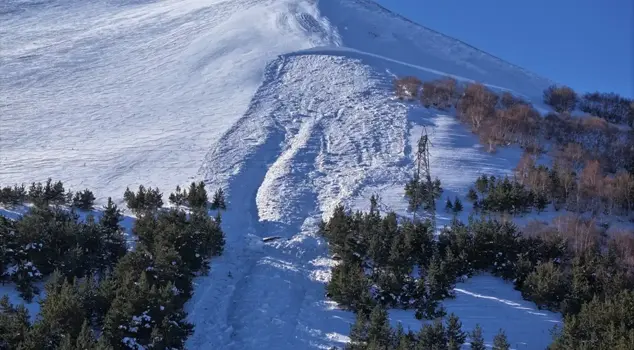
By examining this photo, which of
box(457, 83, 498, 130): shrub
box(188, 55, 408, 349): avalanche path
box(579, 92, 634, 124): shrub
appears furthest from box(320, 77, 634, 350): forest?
box(579, 92, 634, 124): shrub

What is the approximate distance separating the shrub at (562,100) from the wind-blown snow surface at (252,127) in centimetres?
491

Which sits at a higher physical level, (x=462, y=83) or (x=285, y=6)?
(x=285, y=6)

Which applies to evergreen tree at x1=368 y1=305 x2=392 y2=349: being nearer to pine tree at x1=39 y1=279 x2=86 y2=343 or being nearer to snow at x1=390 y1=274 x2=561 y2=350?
snow at x1=390 y1=274 x2=561 y2=350

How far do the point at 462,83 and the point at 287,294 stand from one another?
93.9ft

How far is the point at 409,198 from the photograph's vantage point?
21328mm

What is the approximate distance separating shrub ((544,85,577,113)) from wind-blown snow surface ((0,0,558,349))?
→ 193 inches

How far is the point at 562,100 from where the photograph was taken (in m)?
39.7

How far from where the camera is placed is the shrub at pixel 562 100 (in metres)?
38.8

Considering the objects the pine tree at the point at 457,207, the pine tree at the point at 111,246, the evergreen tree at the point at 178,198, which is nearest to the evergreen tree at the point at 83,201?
the evergreen tree at the point at 178,198

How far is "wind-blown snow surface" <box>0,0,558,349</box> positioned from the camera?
15.0 m

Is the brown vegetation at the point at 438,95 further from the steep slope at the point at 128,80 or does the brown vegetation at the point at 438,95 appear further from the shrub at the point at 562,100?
the steep slope at the point at 128,80

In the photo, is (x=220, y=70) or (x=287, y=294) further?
(x=220, y=70)

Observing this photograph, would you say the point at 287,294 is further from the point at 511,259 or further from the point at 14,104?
the point at 14,104

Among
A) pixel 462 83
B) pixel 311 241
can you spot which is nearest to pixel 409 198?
pixel 311 241
